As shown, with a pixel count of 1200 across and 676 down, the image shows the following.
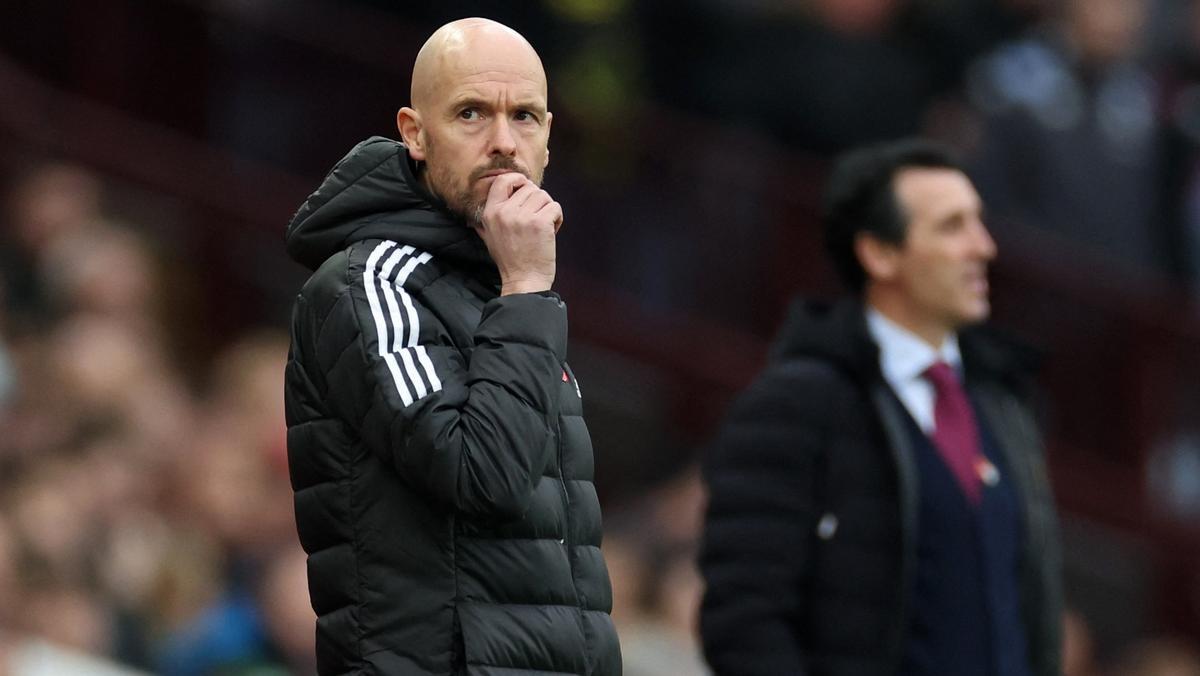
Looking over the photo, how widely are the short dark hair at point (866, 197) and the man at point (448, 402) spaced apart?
2002mm

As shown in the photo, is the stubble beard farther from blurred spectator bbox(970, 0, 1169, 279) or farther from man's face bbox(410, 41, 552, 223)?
blurred spectator bbox(970, 0, 1169, 279)

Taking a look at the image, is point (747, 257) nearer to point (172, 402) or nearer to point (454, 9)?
point (454, 9)

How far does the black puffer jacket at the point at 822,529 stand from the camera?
5535mm

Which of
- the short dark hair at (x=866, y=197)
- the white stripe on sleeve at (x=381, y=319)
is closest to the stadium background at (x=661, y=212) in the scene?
the short dark hair at (x=866, y=197)

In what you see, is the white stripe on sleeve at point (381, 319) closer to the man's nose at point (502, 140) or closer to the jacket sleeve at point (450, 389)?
the jacket sleeve at point (450, 389)

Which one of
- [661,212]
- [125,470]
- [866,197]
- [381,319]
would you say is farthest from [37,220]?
[381,319]

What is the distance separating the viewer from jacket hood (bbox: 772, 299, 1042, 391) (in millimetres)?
5859

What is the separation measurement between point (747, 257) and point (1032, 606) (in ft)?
14.0

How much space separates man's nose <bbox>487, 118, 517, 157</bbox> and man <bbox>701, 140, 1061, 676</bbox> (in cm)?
162

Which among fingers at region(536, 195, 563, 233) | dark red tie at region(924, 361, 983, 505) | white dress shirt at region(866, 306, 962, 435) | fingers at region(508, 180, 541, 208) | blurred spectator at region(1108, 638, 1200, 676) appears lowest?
blurred spectator at region(1108, 638, 1200, 676)

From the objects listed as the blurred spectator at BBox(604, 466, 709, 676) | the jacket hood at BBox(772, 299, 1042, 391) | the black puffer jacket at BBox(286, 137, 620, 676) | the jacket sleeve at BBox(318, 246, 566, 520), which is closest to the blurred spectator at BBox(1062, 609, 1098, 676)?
the blurred spectator at BBox(604, 466, 709, 676)

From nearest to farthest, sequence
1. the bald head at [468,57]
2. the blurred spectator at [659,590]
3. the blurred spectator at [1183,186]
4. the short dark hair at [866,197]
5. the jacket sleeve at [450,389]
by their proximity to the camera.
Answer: the jacket sleeve at [450,389]
the bald head at [468,57]
the short dark hair at [866,197]
the blurred spectator at [659,590]
the blurred spectator at [1183,186]

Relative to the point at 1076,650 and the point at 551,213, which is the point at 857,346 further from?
the point at 1076,650

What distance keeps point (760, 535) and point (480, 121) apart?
164 centimetres
